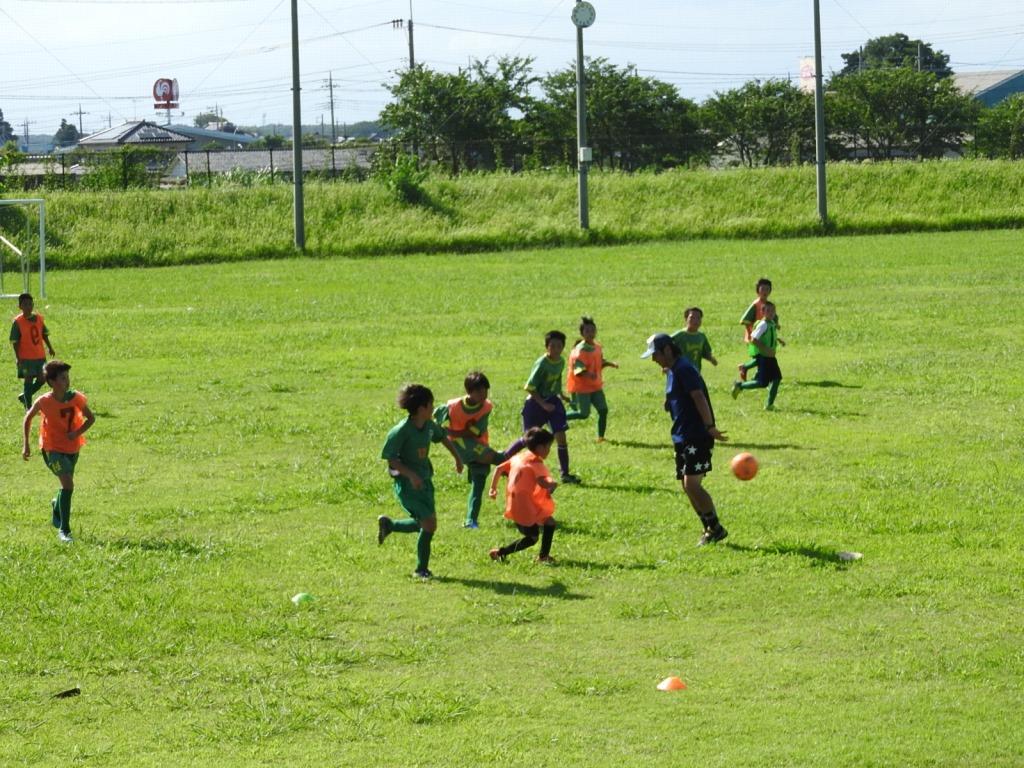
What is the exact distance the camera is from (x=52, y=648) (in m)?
10.2

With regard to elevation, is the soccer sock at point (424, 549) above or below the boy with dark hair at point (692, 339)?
below

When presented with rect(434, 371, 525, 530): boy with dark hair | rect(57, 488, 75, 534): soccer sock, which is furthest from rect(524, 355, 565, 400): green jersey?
rect(57, 488, 75, 534): soccer sock

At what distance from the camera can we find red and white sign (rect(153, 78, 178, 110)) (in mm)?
144625

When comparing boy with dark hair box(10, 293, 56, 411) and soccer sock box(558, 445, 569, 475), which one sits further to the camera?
boy with dark hair box(10, 293, 56, 411)

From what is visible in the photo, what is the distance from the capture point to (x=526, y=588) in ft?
38.0

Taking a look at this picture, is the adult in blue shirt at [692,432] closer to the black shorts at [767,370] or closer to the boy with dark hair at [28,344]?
the black shorts at [767,370]

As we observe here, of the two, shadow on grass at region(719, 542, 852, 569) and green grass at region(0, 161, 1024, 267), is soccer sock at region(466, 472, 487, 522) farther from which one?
green grass at region(0, 161, 1024, 267)

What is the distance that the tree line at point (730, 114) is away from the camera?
79.7 m

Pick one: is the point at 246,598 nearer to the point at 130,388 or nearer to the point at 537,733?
the point at 537,733

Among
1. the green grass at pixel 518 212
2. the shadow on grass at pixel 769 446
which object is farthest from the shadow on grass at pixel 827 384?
the green grass at pixel 518 212

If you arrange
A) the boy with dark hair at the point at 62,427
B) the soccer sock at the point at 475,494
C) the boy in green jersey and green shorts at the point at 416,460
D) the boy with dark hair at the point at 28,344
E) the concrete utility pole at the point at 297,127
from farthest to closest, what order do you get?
the concrete utility pole at the point at 297,127
the boy with dark hair at the point at 28,344
the soccer sock at the point at 475,494
the boy with dark hair at the point at 62,427
the boy in green jersey and green shorts at the point at 416,460

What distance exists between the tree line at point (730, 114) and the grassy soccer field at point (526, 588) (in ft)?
185

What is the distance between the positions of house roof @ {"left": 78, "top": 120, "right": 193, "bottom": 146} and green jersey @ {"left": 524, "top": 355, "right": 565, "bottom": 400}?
117607 mm

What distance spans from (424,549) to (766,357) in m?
9.01
